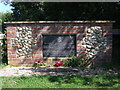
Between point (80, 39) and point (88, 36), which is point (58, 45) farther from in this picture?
point (88, 36)

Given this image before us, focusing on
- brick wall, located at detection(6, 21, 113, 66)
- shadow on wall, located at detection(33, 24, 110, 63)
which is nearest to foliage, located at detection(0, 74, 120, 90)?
shadow on wall, located at detection(33, 24, 110, 63)

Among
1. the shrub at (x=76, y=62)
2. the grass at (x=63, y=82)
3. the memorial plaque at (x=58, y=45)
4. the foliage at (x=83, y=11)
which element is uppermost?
the foliage at (x=83, y=11)

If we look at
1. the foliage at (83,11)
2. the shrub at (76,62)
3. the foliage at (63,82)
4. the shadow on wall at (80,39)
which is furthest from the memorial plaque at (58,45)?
the foliage at (83,11)

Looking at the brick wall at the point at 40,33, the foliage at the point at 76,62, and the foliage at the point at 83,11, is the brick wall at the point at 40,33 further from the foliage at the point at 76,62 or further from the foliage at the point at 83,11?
the foliage at the point at 83,11

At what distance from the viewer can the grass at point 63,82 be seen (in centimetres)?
635

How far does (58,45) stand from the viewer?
10117 mm

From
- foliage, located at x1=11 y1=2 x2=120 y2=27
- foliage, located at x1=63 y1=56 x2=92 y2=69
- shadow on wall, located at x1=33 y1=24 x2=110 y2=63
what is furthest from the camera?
foliage, located at x1=11 y1=2 x2=120 y2=27

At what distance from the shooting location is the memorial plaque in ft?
33.2

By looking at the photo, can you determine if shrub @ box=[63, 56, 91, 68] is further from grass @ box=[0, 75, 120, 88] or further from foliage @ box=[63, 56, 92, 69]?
grass @ box=[0, 75, 120, 88]

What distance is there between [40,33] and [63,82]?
4042 millimetres

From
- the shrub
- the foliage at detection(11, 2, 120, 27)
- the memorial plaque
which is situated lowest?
the shrub

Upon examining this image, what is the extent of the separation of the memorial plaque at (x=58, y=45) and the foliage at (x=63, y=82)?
2858 mm

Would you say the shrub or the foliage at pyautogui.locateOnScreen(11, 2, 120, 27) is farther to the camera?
the foliage at pyautogui.locateOnScreen(11, 2, 120, 27)

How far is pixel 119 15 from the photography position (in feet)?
41.3
